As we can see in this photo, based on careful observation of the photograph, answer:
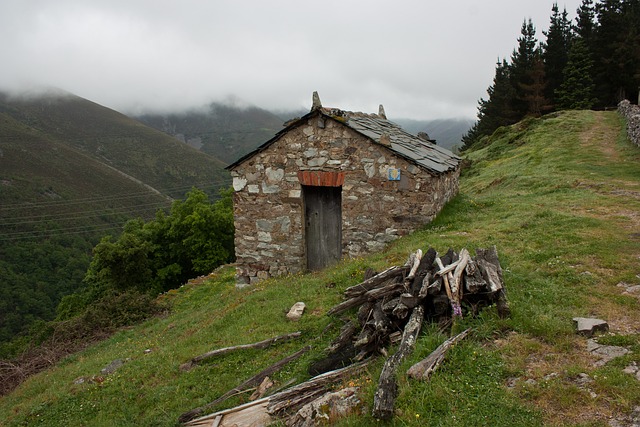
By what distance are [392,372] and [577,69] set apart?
40.0m

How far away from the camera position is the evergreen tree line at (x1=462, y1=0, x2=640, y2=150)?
114 feet

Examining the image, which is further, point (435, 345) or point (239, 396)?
point (239, 396)

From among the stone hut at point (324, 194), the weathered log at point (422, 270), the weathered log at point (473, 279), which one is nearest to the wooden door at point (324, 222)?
the stone hut at point (324, 194)

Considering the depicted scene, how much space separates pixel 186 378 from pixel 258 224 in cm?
511

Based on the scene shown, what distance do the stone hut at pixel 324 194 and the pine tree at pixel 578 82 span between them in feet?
104

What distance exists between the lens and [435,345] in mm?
4164

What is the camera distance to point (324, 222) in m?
10.6

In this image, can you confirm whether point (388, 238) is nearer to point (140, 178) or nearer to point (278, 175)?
point (278, 175)

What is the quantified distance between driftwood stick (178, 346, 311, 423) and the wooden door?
5.12 metres

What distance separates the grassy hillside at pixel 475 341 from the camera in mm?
3426

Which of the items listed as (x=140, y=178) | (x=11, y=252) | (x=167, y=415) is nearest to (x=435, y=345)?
(x=167, y=415)

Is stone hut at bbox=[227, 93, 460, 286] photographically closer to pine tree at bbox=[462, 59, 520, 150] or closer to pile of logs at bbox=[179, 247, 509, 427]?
pile of logs at bbox=[179, 247, 509, 427]

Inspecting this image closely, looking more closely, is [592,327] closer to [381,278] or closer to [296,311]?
[381,278]

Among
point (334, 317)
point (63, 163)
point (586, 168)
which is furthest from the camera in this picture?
point (63, 163)
